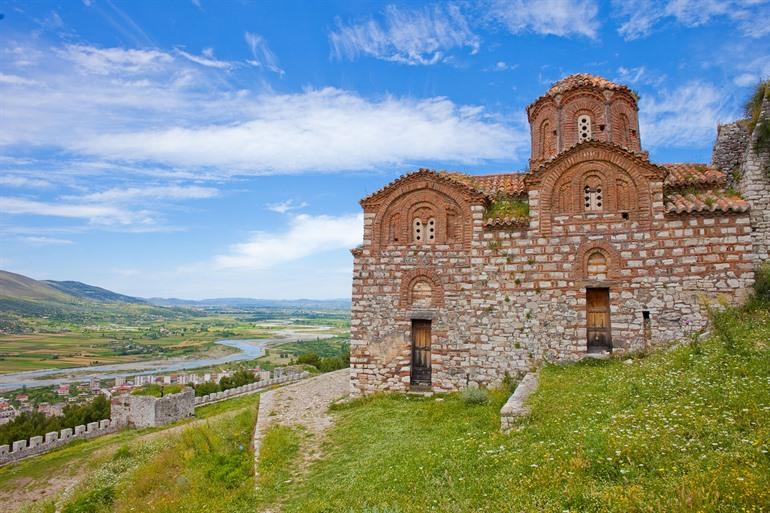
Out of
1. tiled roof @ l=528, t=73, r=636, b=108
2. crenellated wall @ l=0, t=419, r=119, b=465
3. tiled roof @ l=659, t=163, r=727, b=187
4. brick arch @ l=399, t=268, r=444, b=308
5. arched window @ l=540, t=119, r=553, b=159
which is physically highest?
tiled roof @ l=528, t=73, r=636, b=108

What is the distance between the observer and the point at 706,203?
1403cm

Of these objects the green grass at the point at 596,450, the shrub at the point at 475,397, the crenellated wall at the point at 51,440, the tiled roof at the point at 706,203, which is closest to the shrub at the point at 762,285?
the green grass at the point at 596,450

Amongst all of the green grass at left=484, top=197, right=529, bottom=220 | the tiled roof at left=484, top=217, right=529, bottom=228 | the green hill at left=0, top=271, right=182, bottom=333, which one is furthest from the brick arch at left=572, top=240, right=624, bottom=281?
the green hill at left=0, top=271, right=182, bottom=333

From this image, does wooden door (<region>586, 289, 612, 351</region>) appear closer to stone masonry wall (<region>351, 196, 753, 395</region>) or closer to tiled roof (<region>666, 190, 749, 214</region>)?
stone masonry wall (<region>351, 196, 753, 395</region>)

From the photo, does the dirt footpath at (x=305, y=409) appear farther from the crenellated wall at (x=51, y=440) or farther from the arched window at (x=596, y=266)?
the crenellated wall at (x=51, y=440)

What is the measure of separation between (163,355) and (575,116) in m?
103

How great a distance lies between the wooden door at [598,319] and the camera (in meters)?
14.8

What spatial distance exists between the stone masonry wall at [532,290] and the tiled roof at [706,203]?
0.22 meters

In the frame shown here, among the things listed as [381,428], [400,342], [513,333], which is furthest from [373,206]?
[381,428]

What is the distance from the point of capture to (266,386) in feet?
117

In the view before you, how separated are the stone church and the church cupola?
5 cm

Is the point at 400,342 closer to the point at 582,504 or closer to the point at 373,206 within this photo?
the point at 373,206

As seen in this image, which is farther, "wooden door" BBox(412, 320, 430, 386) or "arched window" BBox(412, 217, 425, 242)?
"arched window" BBox(412, 217, 425, 242)

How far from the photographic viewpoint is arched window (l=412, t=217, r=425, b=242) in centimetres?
1689
